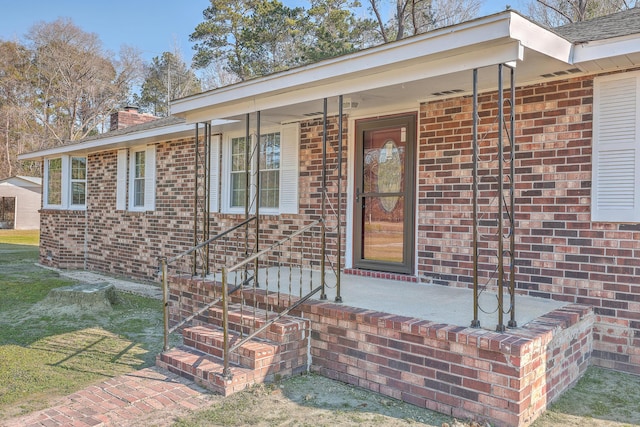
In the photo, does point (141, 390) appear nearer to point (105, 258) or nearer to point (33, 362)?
point (33, 362)

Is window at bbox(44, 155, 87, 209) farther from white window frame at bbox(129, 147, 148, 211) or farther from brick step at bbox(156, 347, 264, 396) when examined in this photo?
brick step at bbox(156, 347, 264, 396)

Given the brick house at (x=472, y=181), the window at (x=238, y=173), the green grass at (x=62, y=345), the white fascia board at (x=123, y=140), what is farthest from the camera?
the white fascia board at (x=123, y=140)

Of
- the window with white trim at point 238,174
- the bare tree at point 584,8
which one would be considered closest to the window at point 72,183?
the window with white trim at point 238,174

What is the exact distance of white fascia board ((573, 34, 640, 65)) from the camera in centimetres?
404

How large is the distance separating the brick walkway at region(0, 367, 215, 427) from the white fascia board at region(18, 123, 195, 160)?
Result: 16.7 ft

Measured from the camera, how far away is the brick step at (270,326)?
4389mm

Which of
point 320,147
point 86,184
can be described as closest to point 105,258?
point 86,184

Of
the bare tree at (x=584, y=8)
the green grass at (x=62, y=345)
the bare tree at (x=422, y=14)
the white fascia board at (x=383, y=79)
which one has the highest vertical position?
the bare tree at (x=422, y=14)

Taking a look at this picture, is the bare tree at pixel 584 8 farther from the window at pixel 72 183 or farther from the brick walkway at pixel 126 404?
the brick walkway at pixel 126 404

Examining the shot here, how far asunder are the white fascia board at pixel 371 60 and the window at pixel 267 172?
0.87 m

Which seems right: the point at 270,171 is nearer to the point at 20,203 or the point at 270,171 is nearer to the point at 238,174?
the point at 238,174

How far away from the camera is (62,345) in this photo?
5402 mm

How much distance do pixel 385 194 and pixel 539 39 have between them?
9.08 feet

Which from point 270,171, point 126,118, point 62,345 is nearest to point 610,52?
point 270,171
